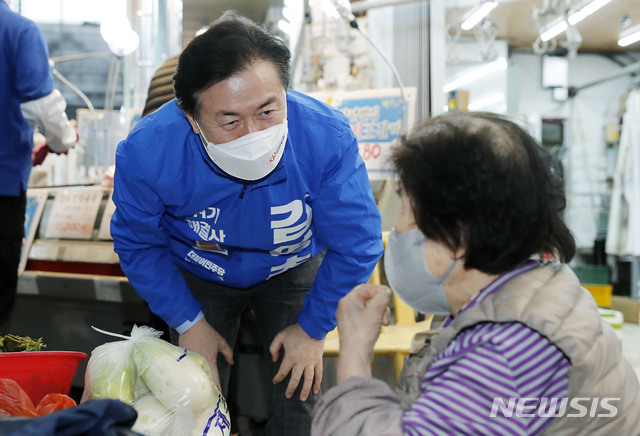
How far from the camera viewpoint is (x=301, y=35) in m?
4.30

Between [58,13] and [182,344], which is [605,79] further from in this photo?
[182,344]

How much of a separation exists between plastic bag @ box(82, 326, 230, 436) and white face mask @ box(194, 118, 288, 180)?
1.46 feet

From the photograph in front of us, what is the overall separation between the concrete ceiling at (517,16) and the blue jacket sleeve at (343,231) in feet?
14.1

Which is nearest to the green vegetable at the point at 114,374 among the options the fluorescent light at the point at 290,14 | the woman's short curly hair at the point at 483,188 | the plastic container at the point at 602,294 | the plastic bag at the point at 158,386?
the plastic bag at the point at 158,386

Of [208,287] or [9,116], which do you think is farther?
[9,116]

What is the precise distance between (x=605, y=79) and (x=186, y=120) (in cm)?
854

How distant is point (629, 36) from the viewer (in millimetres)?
7641

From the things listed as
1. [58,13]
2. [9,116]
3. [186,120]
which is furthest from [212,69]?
[58,13]

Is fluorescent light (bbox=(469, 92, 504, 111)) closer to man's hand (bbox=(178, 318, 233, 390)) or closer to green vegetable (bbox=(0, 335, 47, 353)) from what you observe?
man's hand (bbox=(178, 318, 233, 390))

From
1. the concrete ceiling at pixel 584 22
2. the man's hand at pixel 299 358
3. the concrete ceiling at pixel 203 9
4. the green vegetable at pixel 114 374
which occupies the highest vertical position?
the concrete ceiling at pixel 584 22

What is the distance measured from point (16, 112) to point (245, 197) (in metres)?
1.52

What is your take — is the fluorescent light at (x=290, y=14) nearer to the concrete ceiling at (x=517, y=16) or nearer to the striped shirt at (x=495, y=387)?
the concrete ceiling at (x=517, y=16)

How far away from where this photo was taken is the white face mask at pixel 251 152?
1.29 m

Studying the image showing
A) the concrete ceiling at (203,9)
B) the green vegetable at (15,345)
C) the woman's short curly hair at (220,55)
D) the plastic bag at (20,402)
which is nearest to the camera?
the plastic bag at (20,402)
